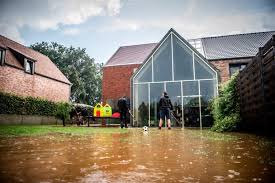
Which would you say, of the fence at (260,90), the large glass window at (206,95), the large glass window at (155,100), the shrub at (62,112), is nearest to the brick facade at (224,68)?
the large glass window at (206,95)

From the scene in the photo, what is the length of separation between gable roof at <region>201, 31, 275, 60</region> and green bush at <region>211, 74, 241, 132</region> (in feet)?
32.3

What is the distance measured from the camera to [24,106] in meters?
17.4

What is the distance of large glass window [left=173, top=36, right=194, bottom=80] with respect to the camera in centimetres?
1427

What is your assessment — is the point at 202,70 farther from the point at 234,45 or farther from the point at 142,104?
the point at 234,45

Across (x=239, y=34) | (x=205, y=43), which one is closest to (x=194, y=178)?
(x=205, y=43)

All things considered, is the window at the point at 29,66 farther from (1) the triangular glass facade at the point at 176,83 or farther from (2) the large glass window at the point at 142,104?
(2) the large glass window at the point at 142,104

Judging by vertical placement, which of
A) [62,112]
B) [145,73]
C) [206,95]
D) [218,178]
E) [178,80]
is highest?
[145,73]

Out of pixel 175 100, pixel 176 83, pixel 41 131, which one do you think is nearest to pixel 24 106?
pixel 41 131

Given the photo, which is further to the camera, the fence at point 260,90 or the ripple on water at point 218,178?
the fence at point 260,90

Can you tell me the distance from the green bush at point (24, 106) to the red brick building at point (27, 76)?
1.96 meters

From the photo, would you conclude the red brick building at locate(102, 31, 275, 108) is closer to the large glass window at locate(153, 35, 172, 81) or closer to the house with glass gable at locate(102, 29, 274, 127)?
the house with glass gable at locate(102, 29, 274, 127)

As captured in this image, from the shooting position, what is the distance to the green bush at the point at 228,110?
25.1 feet

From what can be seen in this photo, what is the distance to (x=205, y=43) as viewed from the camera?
2073 cm

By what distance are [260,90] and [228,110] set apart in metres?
2.75
